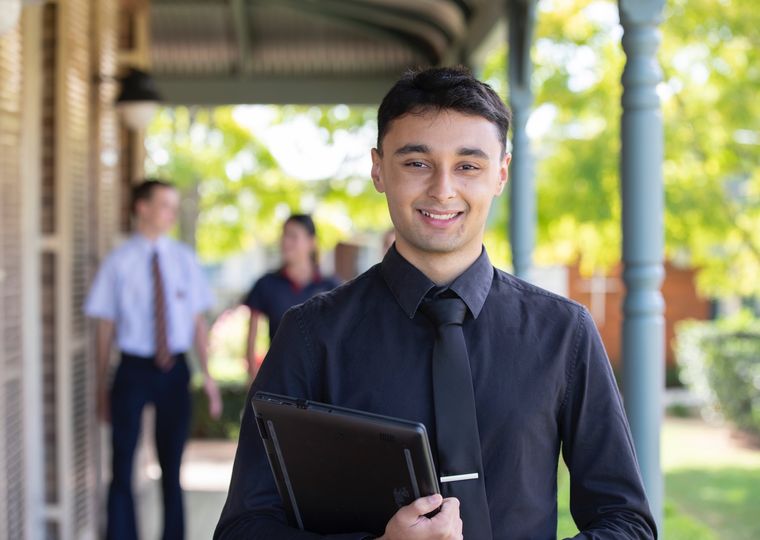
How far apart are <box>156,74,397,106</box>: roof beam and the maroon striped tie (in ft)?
13.5

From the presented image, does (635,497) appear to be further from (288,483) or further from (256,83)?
(256,83)

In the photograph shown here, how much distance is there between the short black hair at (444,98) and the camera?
1635 mm

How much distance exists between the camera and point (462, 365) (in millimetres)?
1603

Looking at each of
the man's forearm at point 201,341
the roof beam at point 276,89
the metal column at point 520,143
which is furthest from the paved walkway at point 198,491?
the roof beam at point 276,89

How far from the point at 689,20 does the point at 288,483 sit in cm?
903

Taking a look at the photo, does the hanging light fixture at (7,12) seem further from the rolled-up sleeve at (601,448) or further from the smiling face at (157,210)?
the rolled-up sleeve at (601,448)

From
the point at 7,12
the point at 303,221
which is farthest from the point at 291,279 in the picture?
the point at 7,12

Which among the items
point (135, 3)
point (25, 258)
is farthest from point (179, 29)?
point (25, 258)

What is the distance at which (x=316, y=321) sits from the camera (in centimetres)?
168

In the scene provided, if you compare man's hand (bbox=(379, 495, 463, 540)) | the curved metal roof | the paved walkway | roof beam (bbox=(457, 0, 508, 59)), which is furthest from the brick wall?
the curved metal roof

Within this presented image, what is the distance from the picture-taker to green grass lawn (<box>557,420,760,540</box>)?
6.11 m

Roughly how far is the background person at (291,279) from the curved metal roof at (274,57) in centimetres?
360

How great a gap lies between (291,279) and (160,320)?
2.65 ft

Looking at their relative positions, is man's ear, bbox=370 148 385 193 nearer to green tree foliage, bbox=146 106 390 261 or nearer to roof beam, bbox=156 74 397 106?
roof beam, bbox=156 74 397 106
